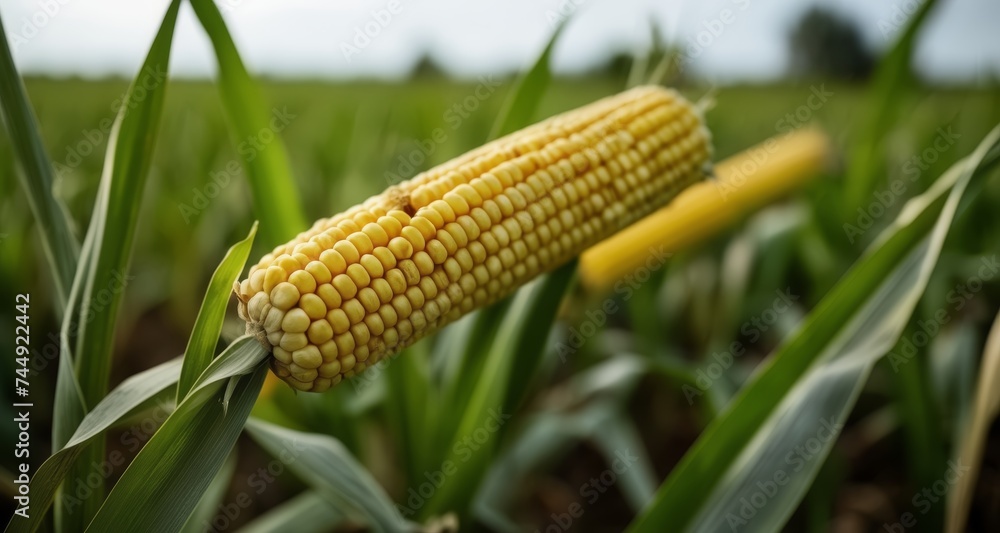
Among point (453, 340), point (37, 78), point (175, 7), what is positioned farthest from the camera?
point (37, 78)

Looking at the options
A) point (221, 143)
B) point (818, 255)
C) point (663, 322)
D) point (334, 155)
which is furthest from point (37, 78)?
point (818, 255)

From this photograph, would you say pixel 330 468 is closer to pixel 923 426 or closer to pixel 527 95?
pixel 527 95

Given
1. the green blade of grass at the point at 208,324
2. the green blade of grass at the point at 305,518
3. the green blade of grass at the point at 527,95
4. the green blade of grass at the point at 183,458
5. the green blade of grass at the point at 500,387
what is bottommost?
the green blade of grass at the point at 305,518

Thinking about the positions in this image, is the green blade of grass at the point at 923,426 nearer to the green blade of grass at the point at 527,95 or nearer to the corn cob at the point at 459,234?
the corn cob at the point at 459,234

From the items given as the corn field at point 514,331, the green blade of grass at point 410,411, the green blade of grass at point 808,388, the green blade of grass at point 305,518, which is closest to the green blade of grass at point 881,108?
the corn field at point 514,331

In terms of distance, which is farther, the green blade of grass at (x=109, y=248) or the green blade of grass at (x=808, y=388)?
the green blade of grass at (x=808, y=388)

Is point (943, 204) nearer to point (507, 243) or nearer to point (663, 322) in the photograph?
point (507, 243)

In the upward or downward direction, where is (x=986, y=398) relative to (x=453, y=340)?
upward
